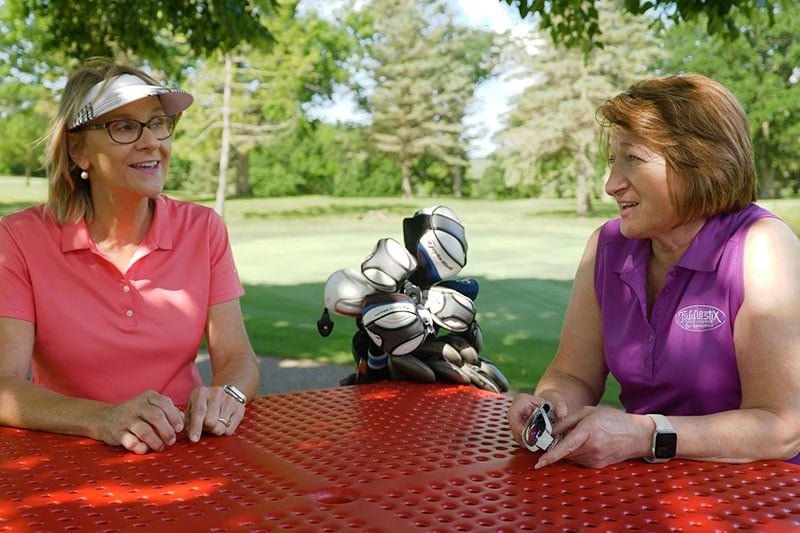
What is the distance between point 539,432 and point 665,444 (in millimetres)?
272

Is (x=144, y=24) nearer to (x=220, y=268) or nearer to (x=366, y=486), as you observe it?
(x=220, y=268)

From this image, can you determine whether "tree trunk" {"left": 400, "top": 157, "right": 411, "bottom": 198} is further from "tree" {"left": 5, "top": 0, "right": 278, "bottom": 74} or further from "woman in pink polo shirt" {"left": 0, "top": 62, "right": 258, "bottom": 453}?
"woman in pink polo shirt" {"left": 0, "top": 62, "right": 258, "bottom": 453}

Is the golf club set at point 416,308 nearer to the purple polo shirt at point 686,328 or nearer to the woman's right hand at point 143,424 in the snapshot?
the purple polo shirt at point 686,328

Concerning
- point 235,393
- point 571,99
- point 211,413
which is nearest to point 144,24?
point 235,393

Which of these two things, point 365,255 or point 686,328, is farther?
point 365,255

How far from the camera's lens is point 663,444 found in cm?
204

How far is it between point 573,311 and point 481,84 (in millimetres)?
50038

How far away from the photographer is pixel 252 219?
3281 cm

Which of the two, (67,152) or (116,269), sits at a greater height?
(67,152)

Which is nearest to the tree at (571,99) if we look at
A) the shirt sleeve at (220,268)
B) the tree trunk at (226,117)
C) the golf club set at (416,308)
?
the tree trunk at (226,117)

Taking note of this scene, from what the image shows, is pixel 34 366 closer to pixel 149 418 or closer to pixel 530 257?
pixel 149 418

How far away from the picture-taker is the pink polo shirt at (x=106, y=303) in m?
2.66

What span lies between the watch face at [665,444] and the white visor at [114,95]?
65.4 inches

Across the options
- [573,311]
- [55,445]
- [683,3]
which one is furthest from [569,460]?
[683,3]
